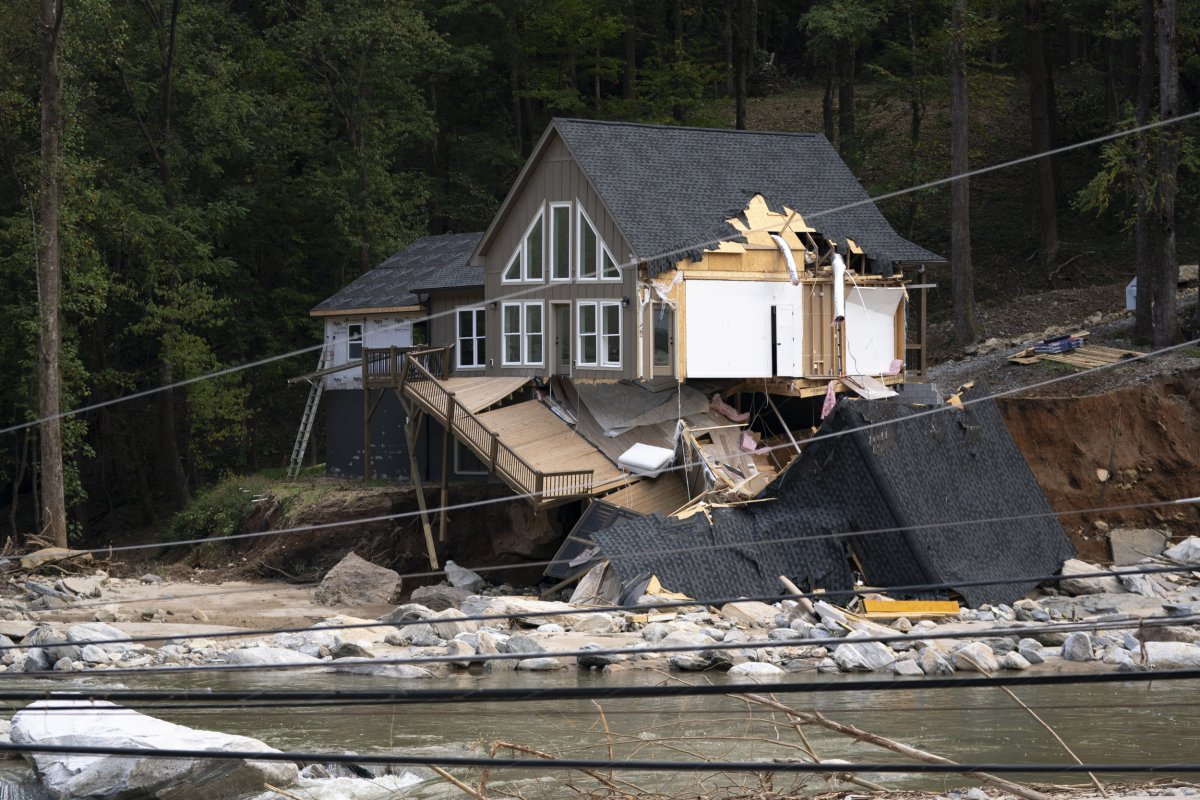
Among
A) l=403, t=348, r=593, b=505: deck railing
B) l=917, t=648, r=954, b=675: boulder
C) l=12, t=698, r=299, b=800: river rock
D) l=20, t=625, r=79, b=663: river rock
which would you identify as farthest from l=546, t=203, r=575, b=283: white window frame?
l=12, t=698, r=299, b=800: river rock

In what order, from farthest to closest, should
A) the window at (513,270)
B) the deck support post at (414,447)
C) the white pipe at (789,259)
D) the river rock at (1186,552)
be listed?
the deck support post at (414,447) < the window at (513,270) < the white pipe at (789,259) < the river rock at (1186,552)

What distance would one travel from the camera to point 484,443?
30.6 metres

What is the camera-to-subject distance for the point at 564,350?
32000 mm

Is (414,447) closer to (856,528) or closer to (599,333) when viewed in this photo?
(599,333)

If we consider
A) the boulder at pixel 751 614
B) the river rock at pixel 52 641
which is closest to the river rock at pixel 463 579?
the boulder at pixel 751 614

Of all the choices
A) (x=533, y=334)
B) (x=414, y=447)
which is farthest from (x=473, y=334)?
(x=414, y=447)

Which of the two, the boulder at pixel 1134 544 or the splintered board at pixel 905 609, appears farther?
the boulder at pixel 1134 544

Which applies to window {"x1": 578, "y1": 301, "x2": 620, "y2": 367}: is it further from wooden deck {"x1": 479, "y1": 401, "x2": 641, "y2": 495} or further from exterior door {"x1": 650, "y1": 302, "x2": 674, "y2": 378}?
wooden deck {"x1": 479, "y1": 401, "x2": 641, "y2": 495}

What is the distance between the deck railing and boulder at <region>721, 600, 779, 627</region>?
5055 millimetres

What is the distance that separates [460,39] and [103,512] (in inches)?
823

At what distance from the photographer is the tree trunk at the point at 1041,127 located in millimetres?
43031

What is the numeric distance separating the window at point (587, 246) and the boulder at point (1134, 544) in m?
12.2

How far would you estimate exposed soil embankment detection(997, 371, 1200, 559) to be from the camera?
2930cm

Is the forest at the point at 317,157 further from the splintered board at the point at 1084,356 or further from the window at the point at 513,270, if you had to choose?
the window at the point at 513,270
